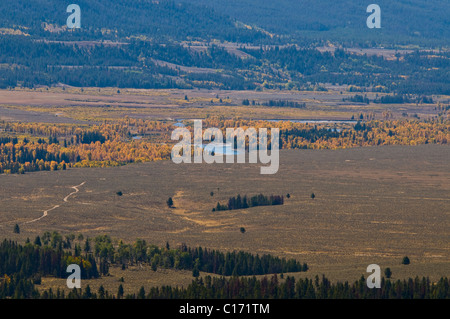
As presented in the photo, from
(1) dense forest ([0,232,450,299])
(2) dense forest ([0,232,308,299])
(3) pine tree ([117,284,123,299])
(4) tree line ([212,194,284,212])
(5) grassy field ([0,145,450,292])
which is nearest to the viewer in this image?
(1) dense forest ([0,232,450,299])

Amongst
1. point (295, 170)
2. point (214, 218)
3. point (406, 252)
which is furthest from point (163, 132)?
point (406, 252)

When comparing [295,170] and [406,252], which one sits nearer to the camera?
[406,252]

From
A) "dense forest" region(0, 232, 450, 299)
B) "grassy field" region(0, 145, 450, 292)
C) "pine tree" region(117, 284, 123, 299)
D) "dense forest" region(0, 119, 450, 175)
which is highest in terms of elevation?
"dense forest" region(0, 119, 450, 175)

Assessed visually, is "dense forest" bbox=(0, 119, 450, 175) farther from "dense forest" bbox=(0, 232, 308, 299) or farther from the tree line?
"dense forest" bbox=(0, 232, 308, 299)

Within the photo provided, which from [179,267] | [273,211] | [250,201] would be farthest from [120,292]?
[250,201]

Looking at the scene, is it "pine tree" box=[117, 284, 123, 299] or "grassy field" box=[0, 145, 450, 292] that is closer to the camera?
"pine tree" box=[117, 284, 123, 299]

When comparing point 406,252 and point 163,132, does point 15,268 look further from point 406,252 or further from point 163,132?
point 163,132

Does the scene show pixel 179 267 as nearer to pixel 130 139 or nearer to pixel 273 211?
pixel 273 211

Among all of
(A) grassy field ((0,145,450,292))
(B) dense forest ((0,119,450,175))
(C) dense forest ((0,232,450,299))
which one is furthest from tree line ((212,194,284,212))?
(B) dense forest ((0,119,450,175))
